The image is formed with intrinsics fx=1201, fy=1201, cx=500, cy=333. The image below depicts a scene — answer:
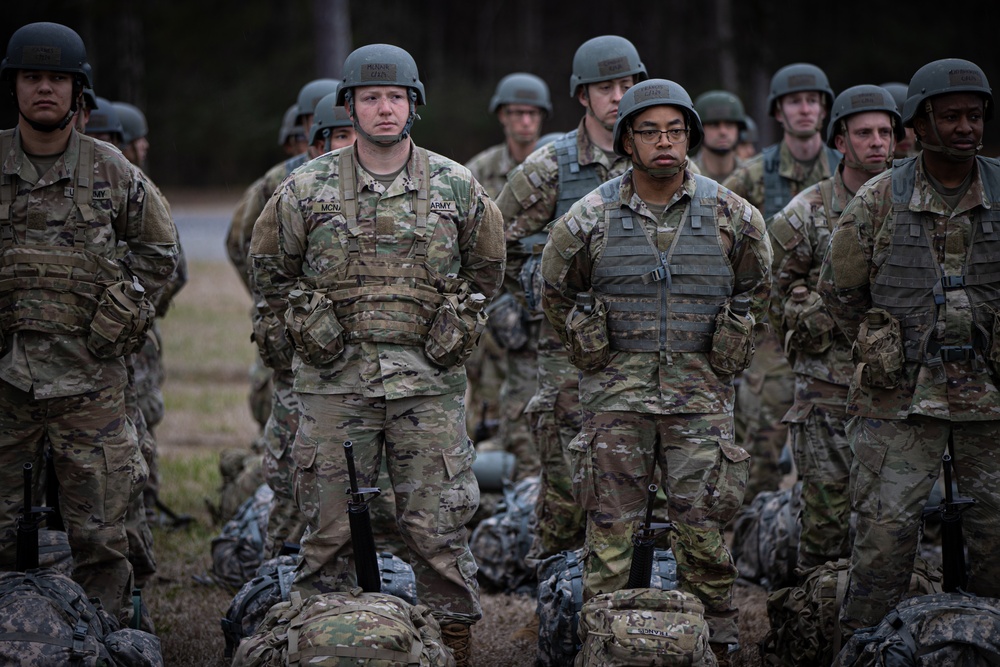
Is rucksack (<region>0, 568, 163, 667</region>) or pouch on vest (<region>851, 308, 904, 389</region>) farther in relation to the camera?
pouch on vest (<region>851, 308, 904, 389</region>)

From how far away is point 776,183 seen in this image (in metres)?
8.34

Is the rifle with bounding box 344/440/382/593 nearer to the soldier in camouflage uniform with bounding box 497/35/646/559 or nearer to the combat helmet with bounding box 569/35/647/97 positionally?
the soldier in camouflage uniform with bounding box 497/35/646/559

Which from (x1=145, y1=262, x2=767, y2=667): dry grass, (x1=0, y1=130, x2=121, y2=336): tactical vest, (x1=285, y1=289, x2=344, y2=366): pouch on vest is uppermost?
(x1=0, y1=130, x2=121, y2=336): tactical vest

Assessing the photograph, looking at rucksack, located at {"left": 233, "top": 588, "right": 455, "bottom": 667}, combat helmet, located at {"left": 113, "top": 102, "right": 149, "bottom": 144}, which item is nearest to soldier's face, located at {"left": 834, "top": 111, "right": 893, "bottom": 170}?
rucksack, located at {"left": 233, "top": 588, "right": 455, "bottom": 667}

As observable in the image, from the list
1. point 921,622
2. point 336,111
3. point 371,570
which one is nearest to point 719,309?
point 921,622

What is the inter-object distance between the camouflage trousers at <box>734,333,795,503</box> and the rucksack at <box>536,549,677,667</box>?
2.68 m

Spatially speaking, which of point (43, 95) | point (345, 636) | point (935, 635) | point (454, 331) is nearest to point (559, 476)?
point (454, 331)

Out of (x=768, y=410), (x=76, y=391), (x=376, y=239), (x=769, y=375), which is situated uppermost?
(x=376, y=239)

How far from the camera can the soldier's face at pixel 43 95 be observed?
18.9ft

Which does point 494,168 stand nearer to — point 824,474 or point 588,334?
point 824,474

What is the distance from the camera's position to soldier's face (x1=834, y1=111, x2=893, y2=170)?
6.82 metres

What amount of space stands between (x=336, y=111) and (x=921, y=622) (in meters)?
4.52

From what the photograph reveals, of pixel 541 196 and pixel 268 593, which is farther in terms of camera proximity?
pixel 541 196

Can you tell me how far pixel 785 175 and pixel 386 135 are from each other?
12.1 ft
